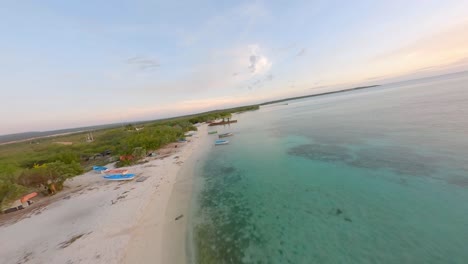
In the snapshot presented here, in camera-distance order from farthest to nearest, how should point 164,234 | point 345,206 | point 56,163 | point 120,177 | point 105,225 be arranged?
point 120,177 → point 56,163 → point 105,225 → point 345,206 → point 164,234

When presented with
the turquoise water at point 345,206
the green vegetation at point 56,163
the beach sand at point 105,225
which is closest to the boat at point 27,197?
the green vegetation at point 56,163

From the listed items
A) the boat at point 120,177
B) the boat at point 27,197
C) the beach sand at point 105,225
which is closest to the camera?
the beach sand at point 105,225

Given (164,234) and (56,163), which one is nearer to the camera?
(164,234)

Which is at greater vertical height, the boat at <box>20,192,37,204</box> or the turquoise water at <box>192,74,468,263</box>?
the boat at <box>20,192,37,204</box>

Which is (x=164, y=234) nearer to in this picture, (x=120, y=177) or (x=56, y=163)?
(x=120, y=177)

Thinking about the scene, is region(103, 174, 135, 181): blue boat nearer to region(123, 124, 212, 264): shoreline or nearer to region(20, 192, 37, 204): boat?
region(20, 192, 37, 204): boat

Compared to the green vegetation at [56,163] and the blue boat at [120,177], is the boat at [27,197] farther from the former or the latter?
the blue boat at [120,177]

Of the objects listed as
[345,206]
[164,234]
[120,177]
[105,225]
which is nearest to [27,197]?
[120,177]

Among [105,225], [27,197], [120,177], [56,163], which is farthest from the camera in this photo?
[120,177]

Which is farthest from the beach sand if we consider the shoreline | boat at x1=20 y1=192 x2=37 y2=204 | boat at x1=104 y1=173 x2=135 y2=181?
boat at x1=20 y1=192 x2=37 y2=204
